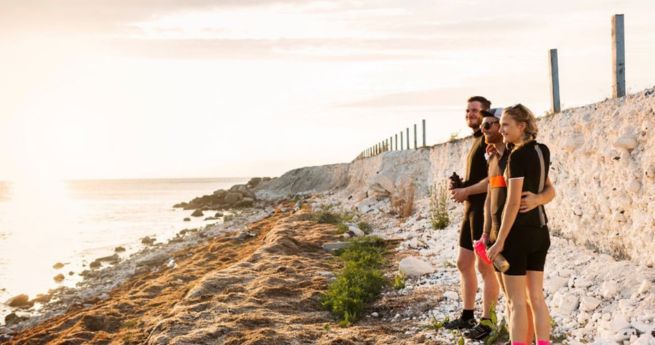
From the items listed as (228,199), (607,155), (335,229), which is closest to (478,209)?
(607,155)

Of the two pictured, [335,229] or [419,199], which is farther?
[419,199]

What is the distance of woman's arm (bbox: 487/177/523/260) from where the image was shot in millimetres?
3301

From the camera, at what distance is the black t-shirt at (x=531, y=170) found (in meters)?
3.33

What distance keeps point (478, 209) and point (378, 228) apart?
8065 mm

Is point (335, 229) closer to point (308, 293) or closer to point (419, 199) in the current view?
point (419, 199)

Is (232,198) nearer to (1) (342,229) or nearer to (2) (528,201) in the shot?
(1) (342,229)

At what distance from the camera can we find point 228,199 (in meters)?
39.3

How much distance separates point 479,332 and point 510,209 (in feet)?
5.73

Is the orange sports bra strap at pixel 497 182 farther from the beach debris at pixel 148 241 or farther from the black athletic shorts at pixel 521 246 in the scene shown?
the beach debris at pixel 148 241

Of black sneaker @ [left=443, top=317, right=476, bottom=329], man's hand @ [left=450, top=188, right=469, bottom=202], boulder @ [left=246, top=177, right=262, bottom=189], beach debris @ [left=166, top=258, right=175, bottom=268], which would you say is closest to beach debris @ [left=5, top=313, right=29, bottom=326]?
beach debris @ [left=166, top=258, right=175, bottom=268]

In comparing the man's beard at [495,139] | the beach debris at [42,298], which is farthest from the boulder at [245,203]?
the man's beard at [495,139]

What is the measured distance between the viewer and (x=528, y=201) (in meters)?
3.34

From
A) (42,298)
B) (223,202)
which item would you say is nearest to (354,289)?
(42,298)

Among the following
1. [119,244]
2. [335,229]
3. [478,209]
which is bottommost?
[119,244]
